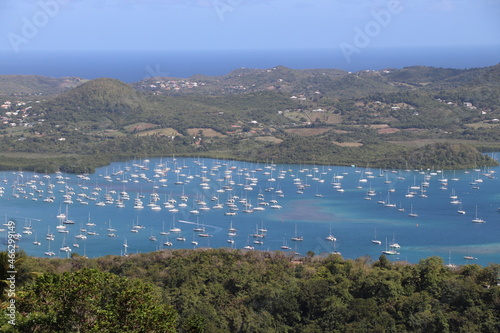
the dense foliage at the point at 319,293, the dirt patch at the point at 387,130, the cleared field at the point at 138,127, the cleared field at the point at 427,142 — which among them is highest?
the dirt patch at the point at 387,130

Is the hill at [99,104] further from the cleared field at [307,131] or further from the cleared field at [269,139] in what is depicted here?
the cleared field at [307,131]

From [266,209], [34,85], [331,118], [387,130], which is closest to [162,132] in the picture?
[331,118]

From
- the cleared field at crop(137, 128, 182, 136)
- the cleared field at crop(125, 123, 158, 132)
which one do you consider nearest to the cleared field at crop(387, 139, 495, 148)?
the cleared field at crop(137, 128, 182, 136)

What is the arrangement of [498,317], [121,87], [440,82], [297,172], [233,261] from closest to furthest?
[498,317] → [233,261] → [297,172] → [121,87] → [440,82]

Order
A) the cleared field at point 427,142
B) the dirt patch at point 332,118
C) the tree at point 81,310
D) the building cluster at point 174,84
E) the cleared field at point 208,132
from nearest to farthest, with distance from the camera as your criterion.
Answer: the tree at point 81,310, the cleared field at point 427,142, the cleared field at point 208,132, the dirt patch at point 332,118, the building cluster at point 174,84

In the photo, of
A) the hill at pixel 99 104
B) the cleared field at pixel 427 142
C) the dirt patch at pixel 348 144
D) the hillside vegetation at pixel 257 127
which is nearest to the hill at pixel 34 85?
the hillside vegetation at pixel 257 127

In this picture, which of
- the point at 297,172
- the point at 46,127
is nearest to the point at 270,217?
the point at 297,172

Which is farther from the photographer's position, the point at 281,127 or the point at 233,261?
the point at 281,127

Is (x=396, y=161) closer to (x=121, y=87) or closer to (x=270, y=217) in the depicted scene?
(x=270, y=217)

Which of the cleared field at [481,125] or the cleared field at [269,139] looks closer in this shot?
the cleared field at [269,139]
